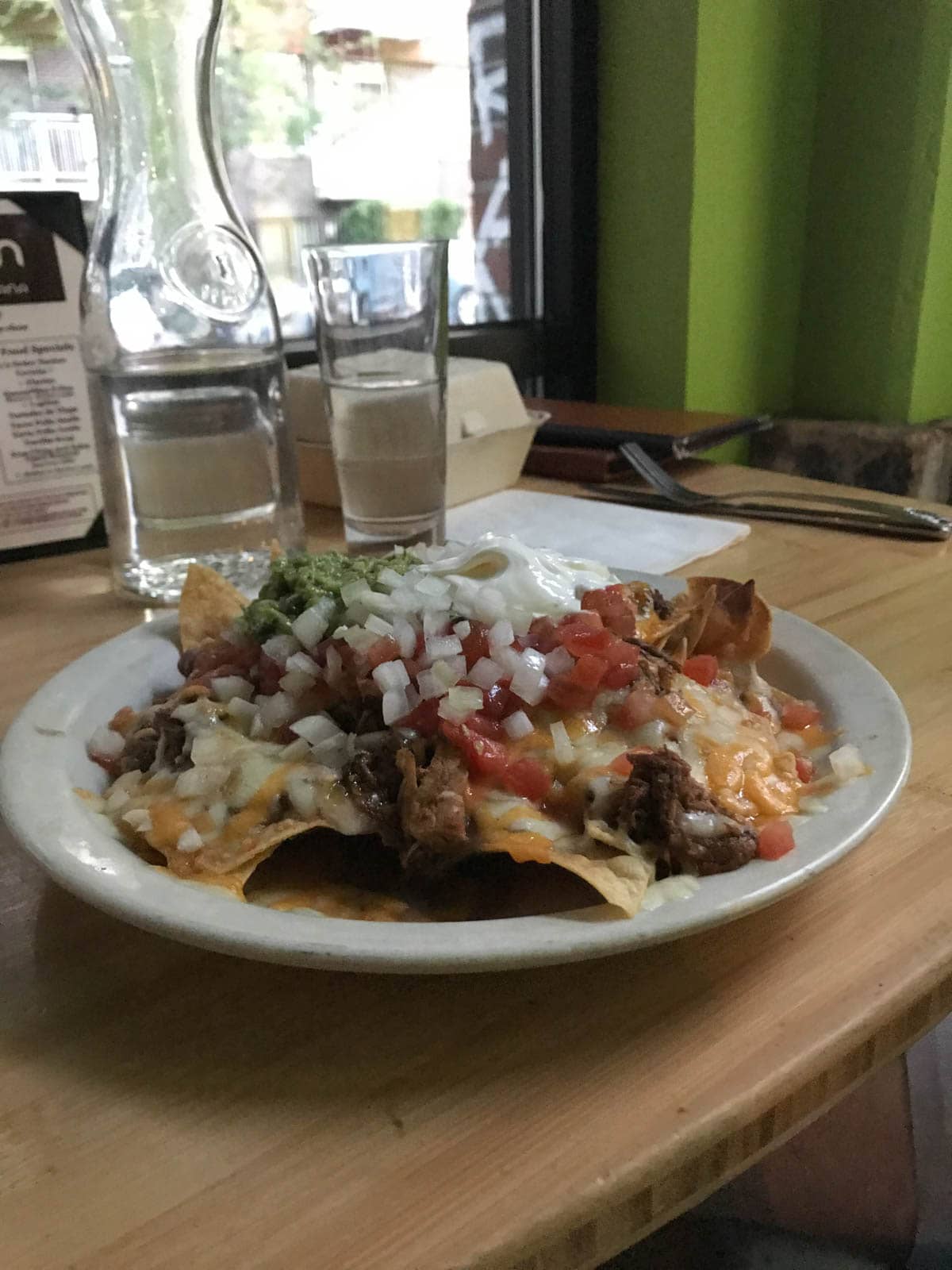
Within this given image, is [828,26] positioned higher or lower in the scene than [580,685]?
higher

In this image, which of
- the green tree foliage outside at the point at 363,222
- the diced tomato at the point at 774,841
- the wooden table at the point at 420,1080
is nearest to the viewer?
the wooden table at the point at 420,1080

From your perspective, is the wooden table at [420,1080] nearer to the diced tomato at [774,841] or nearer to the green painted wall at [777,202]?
the diced tomato at [774,841]

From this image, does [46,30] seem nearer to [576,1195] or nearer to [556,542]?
[556,542]

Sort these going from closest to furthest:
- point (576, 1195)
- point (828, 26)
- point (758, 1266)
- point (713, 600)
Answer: point (576, 1195) < point (713, 600) < point (758, 1266) < point (828, 26)

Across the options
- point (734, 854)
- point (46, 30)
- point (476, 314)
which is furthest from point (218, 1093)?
point (476, 314)

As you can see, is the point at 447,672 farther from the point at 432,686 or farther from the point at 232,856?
the point at 232,856

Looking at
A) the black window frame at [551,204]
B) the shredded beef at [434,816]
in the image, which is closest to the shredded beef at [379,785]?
the shredded beef at [434,816]
